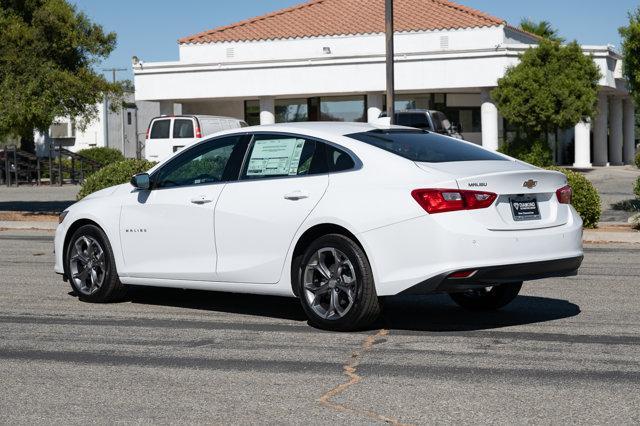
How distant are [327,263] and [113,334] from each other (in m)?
1.76

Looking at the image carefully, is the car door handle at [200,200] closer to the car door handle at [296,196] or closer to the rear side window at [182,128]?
the car door handle at [296,196]

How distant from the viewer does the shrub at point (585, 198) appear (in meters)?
18.4

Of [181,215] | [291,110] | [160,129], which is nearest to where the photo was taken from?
[181,215]

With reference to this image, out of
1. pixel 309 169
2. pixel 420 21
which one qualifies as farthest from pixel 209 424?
pixel 420 21

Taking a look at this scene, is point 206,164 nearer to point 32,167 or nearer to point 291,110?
point 291,110

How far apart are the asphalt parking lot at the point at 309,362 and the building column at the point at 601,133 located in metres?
38.2

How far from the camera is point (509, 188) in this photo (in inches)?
340

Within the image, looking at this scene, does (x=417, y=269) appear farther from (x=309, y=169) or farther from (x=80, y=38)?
(x=80, y=38)

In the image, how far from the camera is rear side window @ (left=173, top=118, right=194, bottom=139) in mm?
34344

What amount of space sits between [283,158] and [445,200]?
5.63 ft

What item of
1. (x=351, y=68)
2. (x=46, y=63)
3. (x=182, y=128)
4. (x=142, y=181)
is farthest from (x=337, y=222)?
(x=351, y=68)

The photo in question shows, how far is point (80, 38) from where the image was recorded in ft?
82.1

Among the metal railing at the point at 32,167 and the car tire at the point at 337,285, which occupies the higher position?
the metal railing at the point at 32,167

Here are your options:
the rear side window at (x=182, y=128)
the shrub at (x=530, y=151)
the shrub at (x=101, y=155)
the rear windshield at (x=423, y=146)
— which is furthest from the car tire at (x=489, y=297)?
the shrub at (x=101, y=155)
